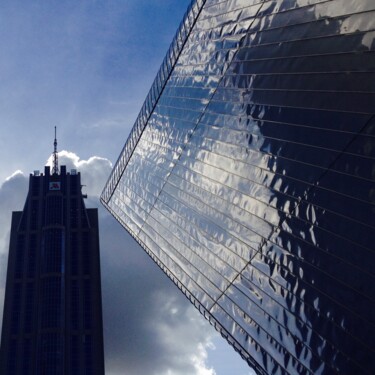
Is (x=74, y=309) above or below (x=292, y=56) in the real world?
above

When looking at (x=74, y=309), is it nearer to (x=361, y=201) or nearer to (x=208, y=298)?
(x=208, y=298)

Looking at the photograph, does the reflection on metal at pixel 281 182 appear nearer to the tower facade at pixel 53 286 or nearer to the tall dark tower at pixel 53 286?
the tower facade at pixel 53 286

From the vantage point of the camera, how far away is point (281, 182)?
3431 cm

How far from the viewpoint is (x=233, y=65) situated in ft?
149

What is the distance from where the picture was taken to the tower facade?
136 m

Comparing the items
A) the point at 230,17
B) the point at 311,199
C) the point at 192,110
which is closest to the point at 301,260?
the point at 311,199

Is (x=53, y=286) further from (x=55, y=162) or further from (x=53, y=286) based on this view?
(x=55, y=162)

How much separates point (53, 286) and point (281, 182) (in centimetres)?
12137

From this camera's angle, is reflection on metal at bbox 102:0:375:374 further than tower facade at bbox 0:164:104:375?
No

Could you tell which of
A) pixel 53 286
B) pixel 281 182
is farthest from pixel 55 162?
pixel 281 182

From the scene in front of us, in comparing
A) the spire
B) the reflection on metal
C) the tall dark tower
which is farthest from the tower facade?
the reflection on metal

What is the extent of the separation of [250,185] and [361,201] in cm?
1413

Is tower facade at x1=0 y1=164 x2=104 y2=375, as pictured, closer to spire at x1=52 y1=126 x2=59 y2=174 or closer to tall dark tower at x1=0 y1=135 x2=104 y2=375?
tall dark tower at x1=0 y1=135 x2=104 y2=375

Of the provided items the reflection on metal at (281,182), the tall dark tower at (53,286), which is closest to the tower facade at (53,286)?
the tall dark tower at (53,286)
